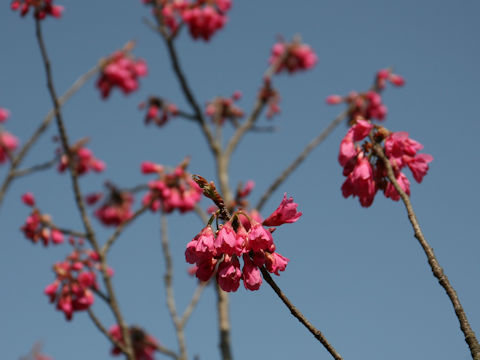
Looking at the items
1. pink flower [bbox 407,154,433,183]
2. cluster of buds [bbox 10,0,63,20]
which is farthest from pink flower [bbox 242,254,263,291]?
cluster of buds [bbox 10,0,63,20]

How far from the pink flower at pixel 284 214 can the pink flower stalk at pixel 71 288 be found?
3931mm

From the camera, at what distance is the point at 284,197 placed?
192cm

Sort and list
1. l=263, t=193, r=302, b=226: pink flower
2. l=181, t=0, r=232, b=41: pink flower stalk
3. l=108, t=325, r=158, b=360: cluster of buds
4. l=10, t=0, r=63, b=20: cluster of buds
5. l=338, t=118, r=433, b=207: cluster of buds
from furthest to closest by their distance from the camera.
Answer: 1. l=181, t=0, r=232, b=41: pink flower stalk
2. l=108, t=325, r=158, b=360: cluster of buds
3. l=10, t=0, r=63, b=20: cluster of buds
4. l=338, t=118, r=433, b=207: cluster of buds
5. l=263, t=193, r=302, b=226: pink flower

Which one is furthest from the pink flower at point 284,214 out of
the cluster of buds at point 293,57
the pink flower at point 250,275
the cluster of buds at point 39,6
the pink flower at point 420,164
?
the cluster of buds at point 293,57

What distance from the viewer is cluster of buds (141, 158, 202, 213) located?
6.49 metres

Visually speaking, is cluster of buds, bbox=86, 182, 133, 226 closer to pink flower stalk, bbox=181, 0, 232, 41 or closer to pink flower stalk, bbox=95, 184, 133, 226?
pink flower stalk, bbox=95, 184, 133, 226

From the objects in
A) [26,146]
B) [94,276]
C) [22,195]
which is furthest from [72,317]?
[26,146]

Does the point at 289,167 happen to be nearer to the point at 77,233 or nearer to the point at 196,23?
the point at 196,23

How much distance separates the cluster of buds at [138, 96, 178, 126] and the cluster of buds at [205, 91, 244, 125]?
3.28 feet

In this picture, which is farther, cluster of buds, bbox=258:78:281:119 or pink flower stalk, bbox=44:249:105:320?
cluster of buds, bbox=258:78:281:119

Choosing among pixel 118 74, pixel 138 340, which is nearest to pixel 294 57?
pixel 118 74

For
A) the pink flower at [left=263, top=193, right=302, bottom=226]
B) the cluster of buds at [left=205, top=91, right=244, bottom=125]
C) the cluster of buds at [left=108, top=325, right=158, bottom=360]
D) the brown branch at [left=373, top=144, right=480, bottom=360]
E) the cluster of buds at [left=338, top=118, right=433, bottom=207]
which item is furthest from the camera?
the cluster of buds at [left=205, top=91, right=244, bottom=125]

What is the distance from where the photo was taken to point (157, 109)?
31.1 ft

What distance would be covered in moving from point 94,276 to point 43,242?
0.72m
